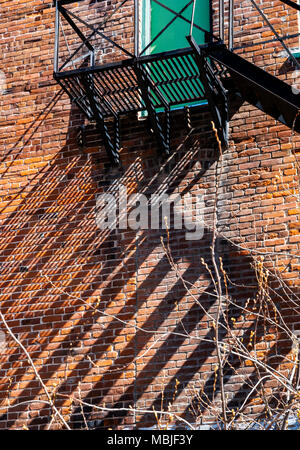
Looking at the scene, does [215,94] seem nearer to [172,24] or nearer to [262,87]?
[262,87]

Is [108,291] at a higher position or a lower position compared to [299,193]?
lower

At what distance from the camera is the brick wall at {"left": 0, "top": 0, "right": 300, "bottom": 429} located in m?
8.03

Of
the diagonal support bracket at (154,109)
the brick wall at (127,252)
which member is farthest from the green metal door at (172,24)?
the diagonal support bracket at (154,109)

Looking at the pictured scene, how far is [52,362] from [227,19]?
436 centimetres

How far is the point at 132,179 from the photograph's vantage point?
895 centimetres

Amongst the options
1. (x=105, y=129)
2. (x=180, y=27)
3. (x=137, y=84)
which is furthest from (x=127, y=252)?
(x=180, y=27)

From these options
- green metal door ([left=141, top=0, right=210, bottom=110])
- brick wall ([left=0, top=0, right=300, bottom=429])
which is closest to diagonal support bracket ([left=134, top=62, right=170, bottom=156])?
brick wall ([left=0, top=0, right=300, bottom=429])

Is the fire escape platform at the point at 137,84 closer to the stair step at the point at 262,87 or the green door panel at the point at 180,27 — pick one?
the stair step at the point at 262,87

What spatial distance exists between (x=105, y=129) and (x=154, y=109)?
69 cm

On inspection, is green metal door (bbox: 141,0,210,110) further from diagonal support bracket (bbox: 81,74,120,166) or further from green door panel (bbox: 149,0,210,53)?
diagonal support bracket (bbox: 81,74,120,166)

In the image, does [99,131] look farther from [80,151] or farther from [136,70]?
[136,70]

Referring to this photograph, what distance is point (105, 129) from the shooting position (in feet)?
29.4

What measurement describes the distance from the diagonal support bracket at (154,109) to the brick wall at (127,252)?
11 centimetres
